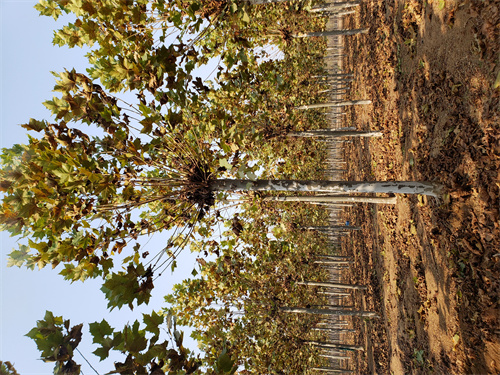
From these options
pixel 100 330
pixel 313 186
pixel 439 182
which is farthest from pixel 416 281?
pixel 100 330

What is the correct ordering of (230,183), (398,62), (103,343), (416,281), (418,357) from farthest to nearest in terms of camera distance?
(398,62) → (416,281) → (418,357) → (230,183) → (103,343)

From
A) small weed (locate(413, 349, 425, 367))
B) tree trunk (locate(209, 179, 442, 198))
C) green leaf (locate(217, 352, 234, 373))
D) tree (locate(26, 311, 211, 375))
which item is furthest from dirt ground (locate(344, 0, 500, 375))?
tree (locate(26, 311, 211, 375))

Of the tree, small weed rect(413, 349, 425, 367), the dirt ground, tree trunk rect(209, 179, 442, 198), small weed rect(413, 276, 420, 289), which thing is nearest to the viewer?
the tree

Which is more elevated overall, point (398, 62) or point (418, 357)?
point (398, 62)

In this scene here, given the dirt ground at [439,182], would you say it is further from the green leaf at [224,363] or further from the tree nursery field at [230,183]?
the green leaf at [224,363]

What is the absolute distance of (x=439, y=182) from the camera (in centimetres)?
575

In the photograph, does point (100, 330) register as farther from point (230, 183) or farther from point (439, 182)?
point (439, 182)

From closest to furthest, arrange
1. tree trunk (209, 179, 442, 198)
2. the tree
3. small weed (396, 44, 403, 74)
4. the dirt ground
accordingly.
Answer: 1. the tree
2. the dirt ground
3. tree trunk (209, 179, 442, 198)
4. small weed (396, 44, 403, 74)

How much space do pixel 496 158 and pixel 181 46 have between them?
600 centimetres

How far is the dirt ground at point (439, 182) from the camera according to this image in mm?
4777

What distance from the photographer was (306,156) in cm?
1462

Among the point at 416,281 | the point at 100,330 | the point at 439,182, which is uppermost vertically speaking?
the point at 439,182

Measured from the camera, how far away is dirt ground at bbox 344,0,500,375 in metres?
4.78

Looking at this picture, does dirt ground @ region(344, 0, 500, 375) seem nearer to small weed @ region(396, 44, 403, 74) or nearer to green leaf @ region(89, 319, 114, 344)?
small weed @ region(396, 44, 403, 74)
